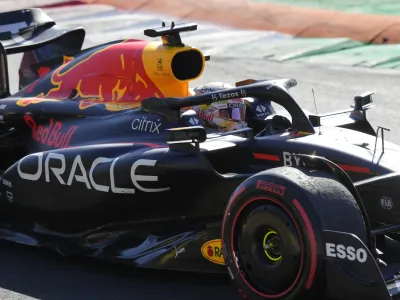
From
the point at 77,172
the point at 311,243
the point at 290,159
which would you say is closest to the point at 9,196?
the point at 77,172

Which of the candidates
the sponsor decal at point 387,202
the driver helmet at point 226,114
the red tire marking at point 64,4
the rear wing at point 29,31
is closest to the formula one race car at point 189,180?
the sponsor decal at point 387,202

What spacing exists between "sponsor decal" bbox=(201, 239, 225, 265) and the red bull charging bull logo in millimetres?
1908

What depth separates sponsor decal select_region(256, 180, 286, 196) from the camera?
18.3 feet

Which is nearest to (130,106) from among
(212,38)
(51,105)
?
(51,105)

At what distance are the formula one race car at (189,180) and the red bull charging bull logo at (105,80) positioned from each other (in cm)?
1

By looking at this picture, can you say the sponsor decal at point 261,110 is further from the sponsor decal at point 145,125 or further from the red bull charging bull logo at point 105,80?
the sponsor decal at point 145,125

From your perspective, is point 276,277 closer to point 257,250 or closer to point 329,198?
point 257,250

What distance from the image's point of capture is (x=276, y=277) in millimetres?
5707

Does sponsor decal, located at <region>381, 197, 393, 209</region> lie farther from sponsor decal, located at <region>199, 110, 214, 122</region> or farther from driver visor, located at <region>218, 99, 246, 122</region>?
sponsor decal, located at <region>199, 110, 214, 122</region>

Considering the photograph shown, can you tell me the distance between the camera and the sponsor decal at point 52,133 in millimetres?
7848

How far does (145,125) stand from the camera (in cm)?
731

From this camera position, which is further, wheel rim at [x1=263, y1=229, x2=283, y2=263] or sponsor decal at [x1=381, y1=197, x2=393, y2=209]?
sponsor decal at [x1=381, y1=197, x2=393, y2=209]

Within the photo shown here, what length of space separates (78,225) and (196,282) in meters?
1.25

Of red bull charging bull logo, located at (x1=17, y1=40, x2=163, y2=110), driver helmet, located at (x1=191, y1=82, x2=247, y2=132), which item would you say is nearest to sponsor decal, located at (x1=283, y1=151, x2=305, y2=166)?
driver helmet, located at (x1=191, y1=82, x2=247, y2=132)
